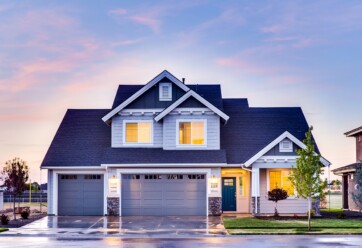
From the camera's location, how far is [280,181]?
1470 inches

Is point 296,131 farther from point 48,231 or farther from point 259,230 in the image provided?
point 48,231

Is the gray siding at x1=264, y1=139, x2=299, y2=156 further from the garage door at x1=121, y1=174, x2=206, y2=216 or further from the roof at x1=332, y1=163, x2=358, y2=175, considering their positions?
the roof at x1=332, y1=163, x2=358, y2=175

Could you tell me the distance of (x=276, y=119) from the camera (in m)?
41.1

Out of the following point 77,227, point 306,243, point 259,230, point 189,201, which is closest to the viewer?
point 306,243

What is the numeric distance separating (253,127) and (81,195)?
11858 millimetres

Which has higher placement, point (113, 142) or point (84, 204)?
point (113, 142)

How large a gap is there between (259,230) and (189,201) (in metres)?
9.40

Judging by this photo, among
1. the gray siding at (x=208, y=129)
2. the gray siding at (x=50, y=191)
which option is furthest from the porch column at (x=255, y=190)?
the gray siding at (x=50, y=191)

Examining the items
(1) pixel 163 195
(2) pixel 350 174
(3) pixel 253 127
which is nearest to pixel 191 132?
(1) pixel 163 195

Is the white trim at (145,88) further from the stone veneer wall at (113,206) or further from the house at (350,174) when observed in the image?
the house at (350,174)

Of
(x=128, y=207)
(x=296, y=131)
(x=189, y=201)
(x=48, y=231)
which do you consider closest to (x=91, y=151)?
(x=128, y=207)

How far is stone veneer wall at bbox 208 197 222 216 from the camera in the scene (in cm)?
3631

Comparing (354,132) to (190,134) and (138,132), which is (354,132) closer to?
(190,134)

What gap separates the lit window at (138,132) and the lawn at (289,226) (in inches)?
310
